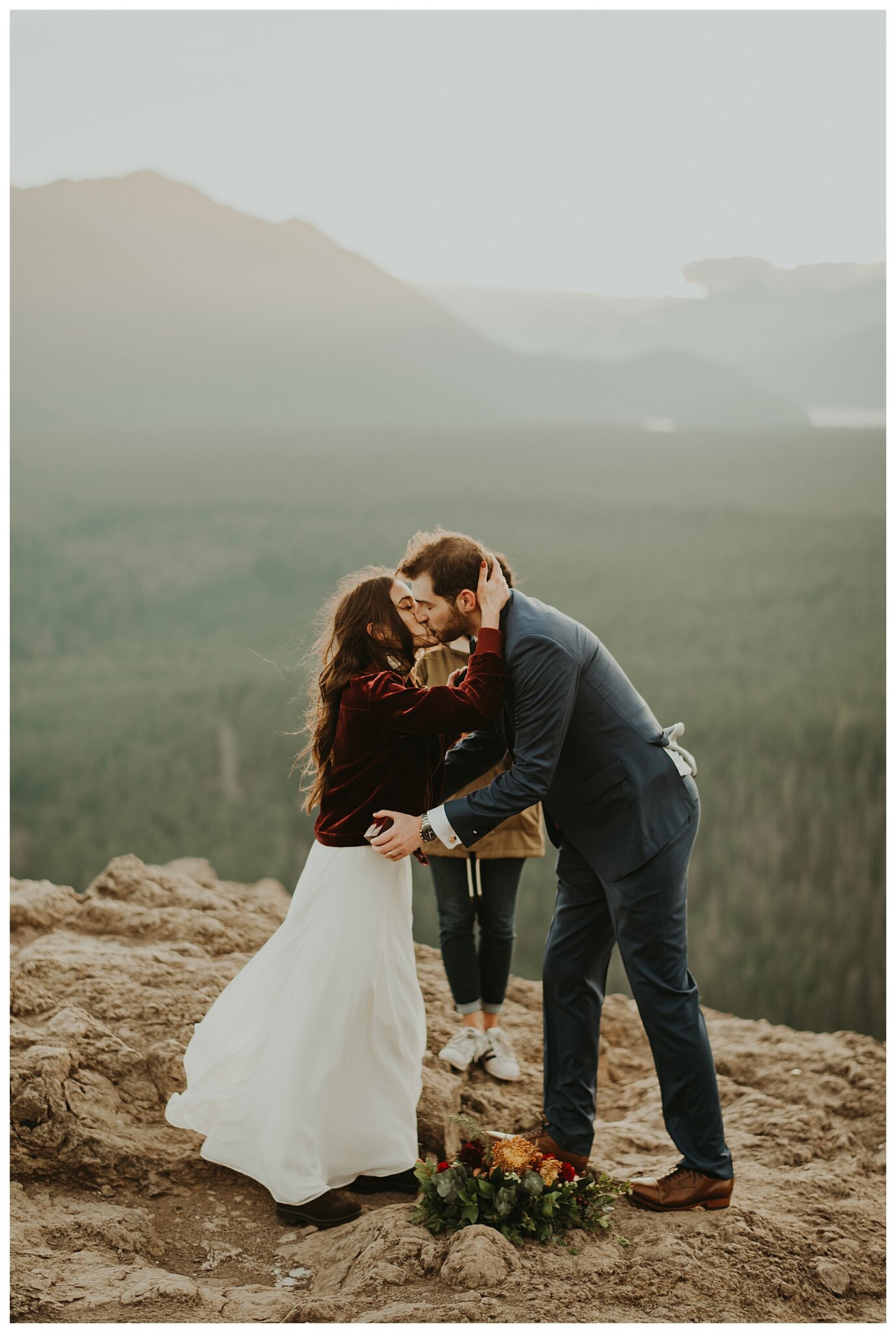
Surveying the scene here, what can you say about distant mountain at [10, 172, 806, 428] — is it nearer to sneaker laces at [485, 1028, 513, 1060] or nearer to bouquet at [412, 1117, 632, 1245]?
sneaker laces at [485, 1028, 513, 1060]

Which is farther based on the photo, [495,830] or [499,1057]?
[499,1057]

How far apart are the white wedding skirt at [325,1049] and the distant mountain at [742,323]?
8514mm

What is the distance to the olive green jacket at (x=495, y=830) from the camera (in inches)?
140

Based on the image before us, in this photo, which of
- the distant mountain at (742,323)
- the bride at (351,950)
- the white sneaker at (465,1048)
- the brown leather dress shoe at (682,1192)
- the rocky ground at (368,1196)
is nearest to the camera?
the rocky ground at (368,1196)

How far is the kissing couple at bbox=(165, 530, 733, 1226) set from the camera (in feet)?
9.04

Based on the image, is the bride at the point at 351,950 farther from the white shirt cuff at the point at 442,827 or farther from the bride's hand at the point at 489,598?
the white shirt cuff at the point at 442,827

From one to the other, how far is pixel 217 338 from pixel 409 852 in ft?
31.5

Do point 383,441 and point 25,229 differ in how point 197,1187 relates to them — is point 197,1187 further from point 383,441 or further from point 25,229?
point 25,229

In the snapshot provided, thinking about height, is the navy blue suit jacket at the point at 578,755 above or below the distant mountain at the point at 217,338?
below

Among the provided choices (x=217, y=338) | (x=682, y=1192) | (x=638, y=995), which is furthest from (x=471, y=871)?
(x=217, y=338)

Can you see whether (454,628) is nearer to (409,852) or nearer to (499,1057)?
(409,852)

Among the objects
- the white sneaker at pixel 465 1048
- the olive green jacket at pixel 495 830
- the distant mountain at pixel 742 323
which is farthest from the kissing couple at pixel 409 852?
the distant mountain at pixel 742 323

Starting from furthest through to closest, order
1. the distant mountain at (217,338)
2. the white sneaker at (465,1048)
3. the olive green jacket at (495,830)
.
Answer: the distant mountain at (217,338) < the white sneaker at (465,1048) < the olive green jacket at (495,830)

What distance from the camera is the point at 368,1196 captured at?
121 inches
